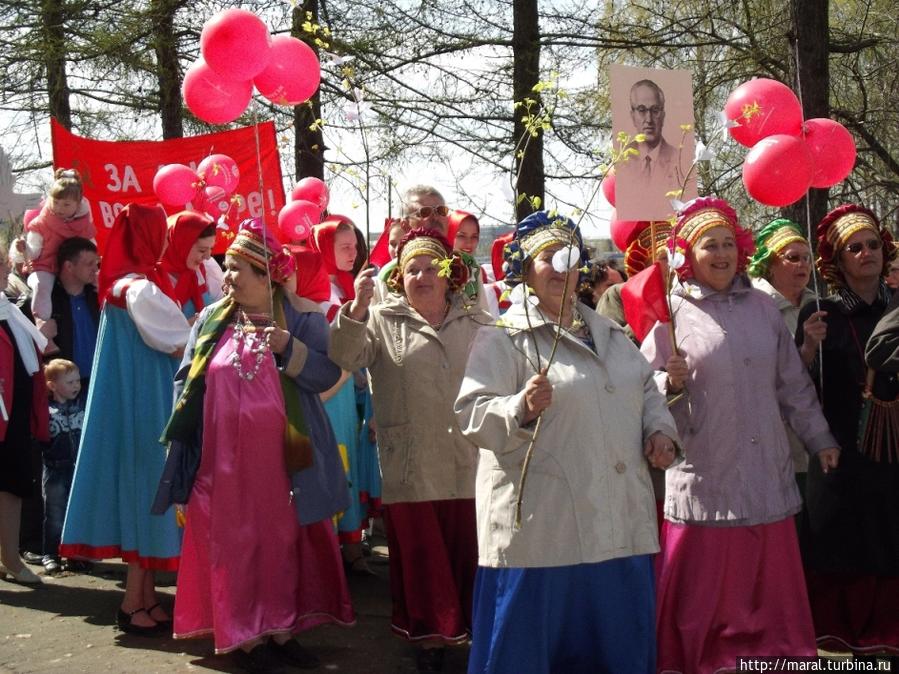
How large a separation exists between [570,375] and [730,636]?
1.43 meters

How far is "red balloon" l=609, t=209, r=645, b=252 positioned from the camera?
6.18 m

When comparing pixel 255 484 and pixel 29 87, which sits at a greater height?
pixel 29 87

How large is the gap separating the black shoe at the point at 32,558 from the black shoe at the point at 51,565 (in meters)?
0.14

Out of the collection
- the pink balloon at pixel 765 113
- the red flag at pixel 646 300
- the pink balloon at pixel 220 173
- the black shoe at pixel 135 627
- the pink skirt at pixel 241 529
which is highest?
the pink balloon at pixel 220 173

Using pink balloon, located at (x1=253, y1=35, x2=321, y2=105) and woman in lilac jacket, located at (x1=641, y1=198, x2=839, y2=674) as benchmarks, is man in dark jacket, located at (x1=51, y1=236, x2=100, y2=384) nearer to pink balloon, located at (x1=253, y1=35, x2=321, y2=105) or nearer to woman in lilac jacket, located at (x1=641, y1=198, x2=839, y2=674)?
pink balloon, located at (x1=253, y1=35, x2=321, y2=105)

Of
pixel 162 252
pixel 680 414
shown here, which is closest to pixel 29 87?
→ pixel 162 252

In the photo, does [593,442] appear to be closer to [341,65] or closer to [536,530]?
[536,530]

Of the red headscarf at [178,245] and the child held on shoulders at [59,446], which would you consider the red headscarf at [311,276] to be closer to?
the red headscarf at [178,245]

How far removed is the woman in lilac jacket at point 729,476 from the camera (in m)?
4.82

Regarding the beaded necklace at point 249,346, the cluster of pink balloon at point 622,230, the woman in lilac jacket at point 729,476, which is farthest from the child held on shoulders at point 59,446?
the woman in lilac jacket at point 729,476

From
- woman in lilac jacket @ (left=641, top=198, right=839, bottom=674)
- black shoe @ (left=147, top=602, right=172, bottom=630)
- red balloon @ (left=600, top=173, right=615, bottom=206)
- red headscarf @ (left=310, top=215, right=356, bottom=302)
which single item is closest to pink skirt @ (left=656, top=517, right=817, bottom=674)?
woman in lilac jacket @ (left=641, top=198, right=839, bottom=674)

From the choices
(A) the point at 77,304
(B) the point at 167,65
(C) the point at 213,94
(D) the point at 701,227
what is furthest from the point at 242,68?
(B) the point at 167,65

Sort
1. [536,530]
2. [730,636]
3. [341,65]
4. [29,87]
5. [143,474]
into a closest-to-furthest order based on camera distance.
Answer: [536,530]
[730,636]
[341,65]
[143,474]
[29,87]

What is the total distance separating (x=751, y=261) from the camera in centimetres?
614
